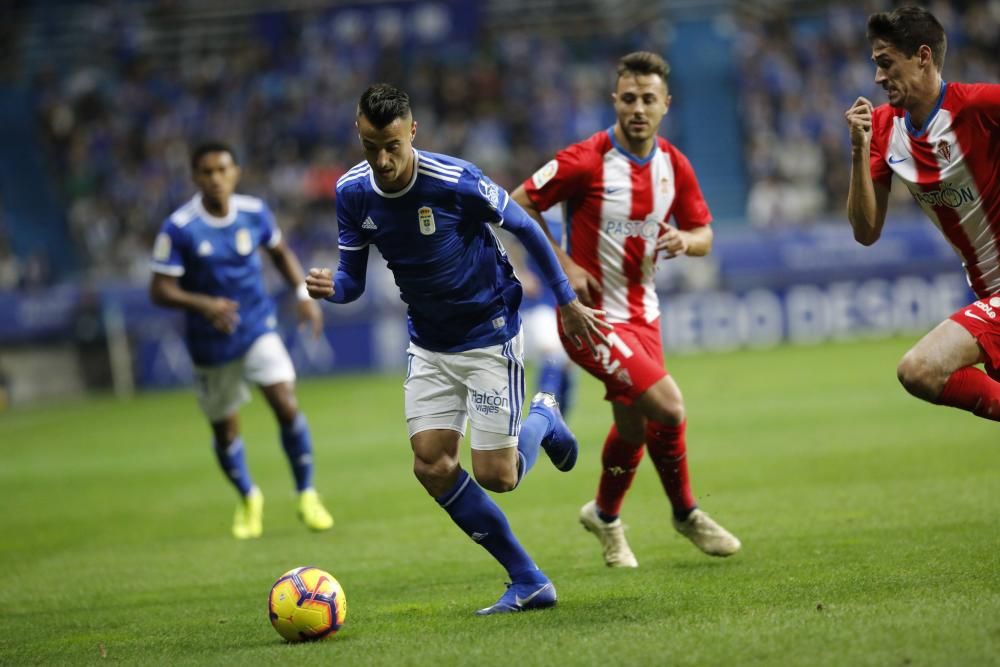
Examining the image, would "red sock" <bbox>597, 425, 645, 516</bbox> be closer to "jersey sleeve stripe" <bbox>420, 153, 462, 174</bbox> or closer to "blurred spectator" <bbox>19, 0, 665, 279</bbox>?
"jersey sleeve stripe" <bbox>420, 153, 462, 174</bbox>

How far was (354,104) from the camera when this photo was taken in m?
27.0

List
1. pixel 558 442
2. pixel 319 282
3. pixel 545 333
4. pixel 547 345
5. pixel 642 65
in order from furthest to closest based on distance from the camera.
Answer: pixel 545 333, pixel 547 345, pixel 642 65, pixel 558 442, pixel 319 282

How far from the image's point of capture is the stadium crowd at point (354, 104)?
24.8m

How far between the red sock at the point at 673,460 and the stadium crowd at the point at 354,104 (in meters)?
16.6

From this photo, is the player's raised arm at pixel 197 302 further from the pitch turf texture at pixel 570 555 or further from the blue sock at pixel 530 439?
the blue sock at pixel 530 439

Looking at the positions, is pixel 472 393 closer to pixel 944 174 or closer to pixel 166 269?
pixel 944 174

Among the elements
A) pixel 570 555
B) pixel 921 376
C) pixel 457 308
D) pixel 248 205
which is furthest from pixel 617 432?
pixel 248 205

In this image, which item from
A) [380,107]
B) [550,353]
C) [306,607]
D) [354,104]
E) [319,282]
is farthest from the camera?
[354,104]

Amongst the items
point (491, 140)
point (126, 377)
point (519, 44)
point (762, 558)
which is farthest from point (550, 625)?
point (519, 44)

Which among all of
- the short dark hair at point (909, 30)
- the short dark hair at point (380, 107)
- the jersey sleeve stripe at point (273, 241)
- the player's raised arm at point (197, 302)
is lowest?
the player's raised arm at point (197, 302)

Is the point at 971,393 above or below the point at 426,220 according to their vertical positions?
below

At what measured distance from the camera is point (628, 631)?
194 inches

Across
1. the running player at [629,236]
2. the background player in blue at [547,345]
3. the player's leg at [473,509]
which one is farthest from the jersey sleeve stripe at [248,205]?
the player's leg at [473,509]

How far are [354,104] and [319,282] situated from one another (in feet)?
73.0
